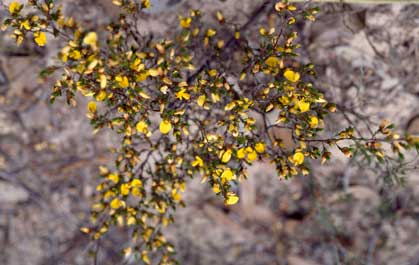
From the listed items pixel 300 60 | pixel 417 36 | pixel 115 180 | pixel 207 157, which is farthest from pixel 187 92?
pixel 417 36

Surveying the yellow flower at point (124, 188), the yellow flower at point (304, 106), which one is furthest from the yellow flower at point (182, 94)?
the yellow flower at point (124, 188)

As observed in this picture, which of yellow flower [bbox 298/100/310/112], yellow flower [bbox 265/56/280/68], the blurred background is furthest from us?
the blurred background

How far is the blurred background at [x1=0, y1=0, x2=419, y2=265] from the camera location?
153 inches

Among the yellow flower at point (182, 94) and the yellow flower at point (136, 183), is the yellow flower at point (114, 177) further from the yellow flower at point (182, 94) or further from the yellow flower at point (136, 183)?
the yellow flower at point (182, 94)

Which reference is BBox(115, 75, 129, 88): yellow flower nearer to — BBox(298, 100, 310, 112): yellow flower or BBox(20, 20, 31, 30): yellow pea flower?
BBox(20, 20, 31, 30): yellow pea flower

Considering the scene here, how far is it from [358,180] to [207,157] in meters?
2.30

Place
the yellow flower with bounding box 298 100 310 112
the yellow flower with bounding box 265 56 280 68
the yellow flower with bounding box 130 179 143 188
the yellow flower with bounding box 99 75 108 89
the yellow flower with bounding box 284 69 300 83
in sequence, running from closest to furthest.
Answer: the yellow flower with bounding box 99 75 108 89, the yellow flower with bounding box 298 100 310 112, the yellow flower with bounding box 284 69 300 83, the yellow flower with bounding box 265 56 280 68, the yellow flower with bounding box 130 179 143 188

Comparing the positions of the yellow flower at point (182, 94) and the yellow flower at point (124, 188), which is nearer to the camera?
the yellow flower at point (182, 94)

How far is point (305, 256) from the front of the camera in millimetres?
5023

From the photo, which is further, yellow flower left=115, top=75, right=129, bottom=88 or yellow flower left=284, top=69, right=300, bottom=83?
yellow flower left=284, top=69, right=300, bottom=83

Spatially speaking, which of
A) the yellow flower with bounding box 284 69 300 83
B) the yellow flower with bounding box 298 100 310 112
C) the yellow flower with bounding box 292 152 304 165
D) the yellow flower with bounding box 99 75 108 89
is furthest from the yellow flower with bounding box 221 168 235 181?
the yellow flower with bounding box 99 75 108 89

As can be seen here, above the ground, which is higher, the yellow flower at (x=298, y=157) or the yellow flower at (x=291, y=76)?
the yellow flower at (x=291, y=76)

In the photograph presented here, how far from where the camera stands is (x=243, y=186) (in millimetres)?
4855

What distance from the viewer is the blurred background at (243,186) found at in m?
3.88
